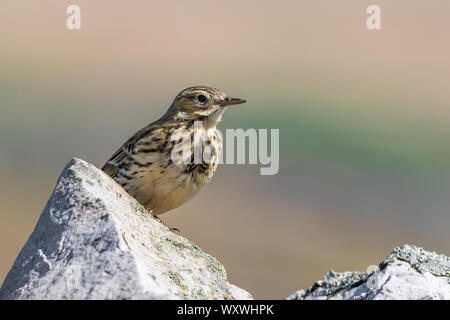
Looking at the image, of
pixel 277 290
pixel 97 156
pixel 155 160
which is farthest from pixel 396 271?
pixel 97 156

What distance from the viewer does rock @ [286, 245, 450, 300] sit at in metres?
6.13

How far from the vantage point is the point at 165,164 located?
355 inches

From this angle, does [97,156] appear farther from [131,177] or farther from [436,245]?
[131,177]

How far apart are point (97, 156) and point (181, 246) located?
16.9m

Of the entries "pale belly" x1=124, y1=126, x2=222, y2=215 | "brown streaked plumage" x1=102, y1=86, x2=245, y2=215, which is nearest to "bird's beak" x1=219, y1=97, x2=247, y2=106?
"brown streaked plumage" x1=102, y1=86, x2=245, y2=215

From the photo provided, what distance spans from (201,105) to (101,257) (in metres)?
5.02

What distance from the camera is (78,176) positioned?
6344mm

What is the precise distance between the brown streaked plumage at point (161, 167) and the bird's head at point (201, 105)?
7 cm

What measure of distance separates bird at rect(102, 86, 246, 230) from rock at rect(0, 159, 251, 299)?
6.85 ft

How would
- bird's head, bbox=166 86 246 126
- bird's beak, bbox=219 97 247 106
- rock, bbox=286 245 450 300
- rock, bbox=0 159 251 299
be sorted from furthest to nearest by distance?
bird's beak, bbox=219 97 247 106 → bird's head, bbox=166 86 246 126 → rock, bbox=286 245 450 300 → rock, bbox=0 159 251 299

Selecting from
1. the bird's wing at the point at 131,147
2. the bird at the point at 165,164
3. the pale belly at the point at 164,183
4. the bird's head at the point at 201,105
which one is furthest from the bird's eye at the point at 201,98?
the pale belly at the point at 164,183

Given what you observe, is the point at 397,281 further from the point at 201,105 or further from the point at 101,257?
the point at 201,105

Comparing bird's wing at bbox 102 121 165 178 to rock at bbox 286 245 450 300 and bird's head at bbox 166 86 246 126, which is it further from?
rock at bbox 286 245 450 300

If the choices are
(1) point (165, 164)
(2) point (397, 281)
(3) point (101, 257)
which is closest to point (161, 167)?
(1) point (165, 164)
